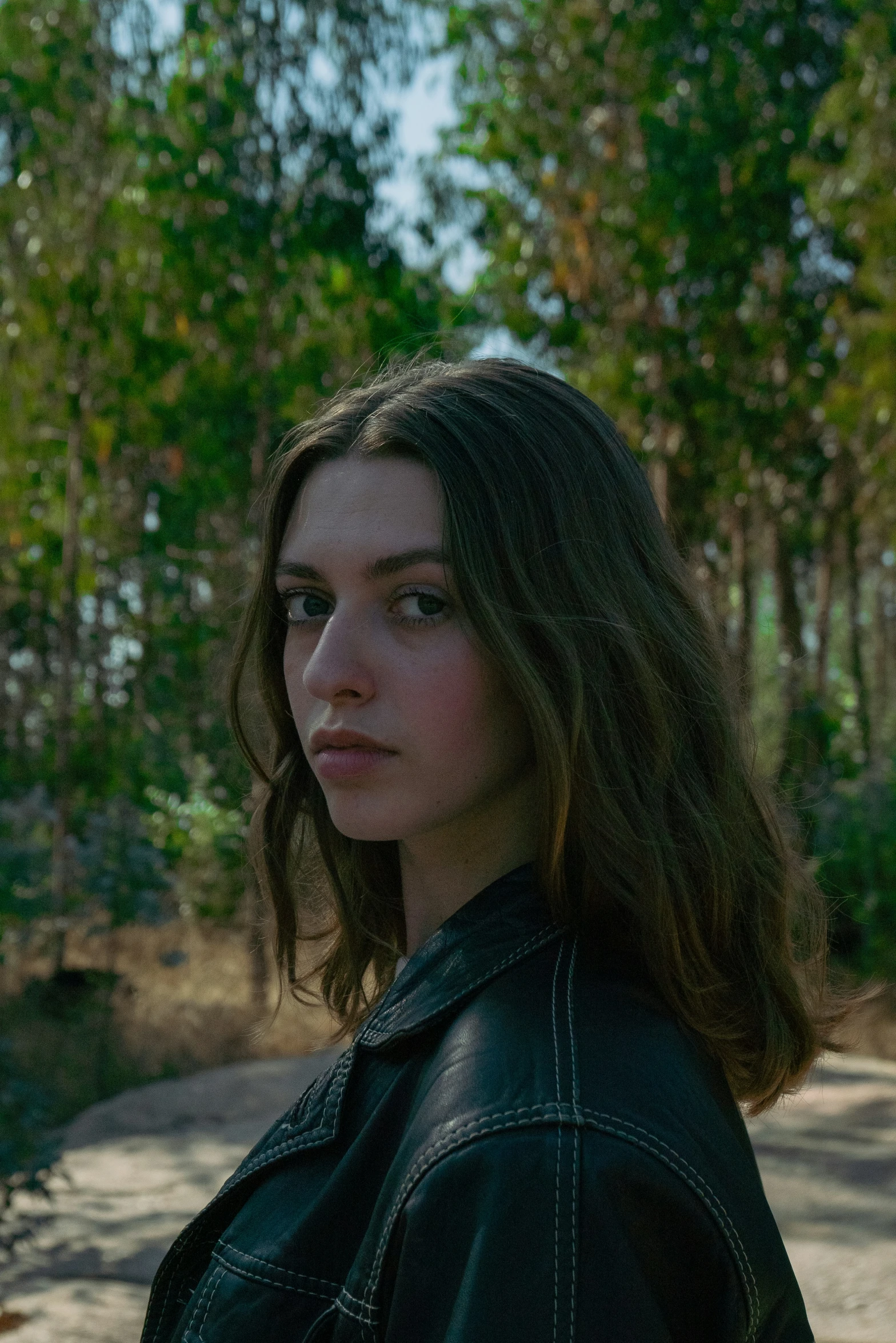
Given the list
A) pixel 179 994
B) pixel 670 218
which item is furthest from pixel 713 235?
pixel 179 994

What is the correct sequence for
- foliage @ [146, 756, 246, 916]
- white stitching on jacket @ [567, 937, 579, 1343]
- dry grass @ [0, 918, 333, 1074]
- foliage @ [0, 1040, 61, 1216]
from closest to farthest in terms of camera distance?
1. white stitching on jacket @ [567, 937, 579, 1343]
2. foliage @ [0, 1040, 61, 1216]
3. dry grass @ [0, 918, 333, 1074]
4. foliage @ [146, 756, 246, 916]

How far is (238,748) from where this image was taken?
197 centimetres

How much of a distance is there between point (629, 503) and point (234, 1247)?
32.3 inches

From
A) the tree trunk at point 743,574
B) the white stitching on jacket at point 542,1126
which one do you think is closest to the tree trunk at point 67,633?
the tree trunk at point 743,574

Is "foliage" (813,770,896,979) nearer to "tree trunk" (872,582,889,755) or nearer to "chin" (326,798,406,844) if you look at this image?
"tree trunk" (872,582,889,755)

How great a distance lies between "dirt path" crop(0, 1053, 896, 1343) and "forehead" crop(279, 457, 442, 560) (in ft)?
9.92

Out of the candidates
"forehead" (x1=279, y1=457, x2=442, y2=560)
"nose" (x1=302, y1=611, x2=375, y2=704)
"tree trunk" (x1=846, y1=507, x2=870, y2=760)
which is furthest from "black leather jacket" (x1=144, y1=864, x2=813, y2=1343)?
"tree trunk" (x1=846, y1=507, x2=870, y2=760)

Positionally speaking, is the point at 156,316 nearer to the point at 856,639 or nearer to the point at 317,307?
the point at 317,307

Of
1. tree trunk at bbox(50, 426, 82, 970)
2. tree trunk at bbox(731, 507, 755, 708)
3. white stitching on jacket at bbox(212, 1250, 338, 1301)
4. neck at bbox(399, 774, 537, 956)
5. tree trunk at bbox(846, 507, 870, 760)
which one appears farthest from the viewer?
tree trunk at bbox(846, 507, 870, 760)

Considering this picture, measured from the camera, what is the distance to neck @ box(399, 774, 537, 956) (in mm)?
1364

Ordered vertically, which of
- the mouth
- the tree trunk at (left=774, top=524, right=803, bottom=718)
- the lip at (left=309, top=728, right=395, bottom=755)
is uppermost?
the tree trunk at (left=774, top=524, right=803, bottom=718)

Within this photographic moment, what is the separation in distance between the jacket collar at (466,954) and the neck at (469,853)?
5 centimetres

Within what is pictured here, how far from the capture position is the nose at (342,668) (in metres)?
1.28

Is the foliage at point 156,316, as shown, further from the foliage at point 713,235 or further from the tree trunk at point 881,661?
the tree trunk at point 881,661
